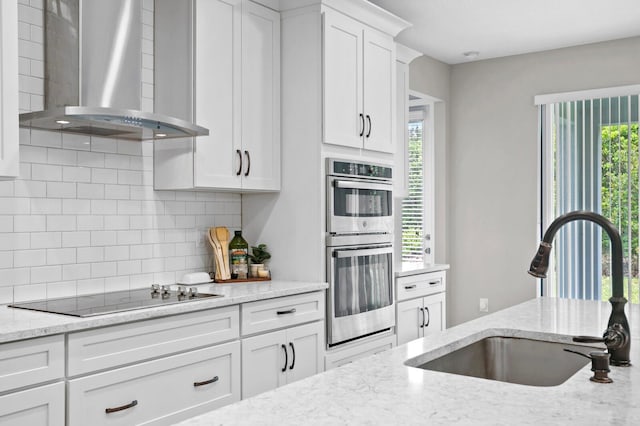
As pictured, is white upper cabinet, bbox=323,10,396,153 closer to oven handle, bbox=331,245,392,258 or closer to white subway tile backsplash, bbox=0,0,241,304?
oven handle, bbox=331,245,392,258

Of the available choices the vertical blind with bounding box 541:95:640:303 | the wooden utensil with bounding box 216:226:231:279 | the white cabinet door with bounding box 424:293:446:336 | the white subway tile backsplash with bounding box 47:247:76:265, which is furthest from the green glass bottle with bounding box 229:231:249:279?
the vertical blind with bounding box 541:95:640:303

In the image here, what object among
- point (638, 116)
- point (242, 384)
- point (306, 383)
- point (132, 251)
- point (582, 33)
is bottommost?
point (242, 384)

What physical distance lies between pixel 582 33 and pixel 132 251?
3.89 m

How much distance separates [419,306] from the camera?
4.43 metres

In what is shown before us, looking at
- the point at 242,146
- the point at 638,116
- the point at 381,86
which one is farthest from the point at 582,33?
the point at 242,146

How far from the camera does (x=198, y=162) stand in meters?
3.11

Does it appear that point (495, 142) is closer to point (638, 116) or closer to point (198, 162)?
point (638, 116)

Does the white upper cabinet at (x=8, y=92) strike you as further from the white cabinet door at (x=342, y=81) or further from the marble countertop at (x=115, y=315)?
the white cabinet door at (x=342, y=81)

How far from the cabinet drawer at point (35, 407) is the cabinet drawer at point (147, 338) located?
0.09 m

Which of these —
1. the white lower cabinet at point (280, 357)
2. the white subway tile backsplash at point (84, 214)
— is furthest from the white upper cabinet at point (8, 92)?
the white lower cabinet at point (280, 357)

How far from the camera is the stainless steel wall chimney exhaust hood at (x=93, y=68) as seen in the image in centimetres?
260

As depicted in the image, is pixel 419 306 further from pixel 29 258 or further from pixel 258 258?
pixel 29 258

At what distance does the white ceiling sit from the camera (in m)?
4.23

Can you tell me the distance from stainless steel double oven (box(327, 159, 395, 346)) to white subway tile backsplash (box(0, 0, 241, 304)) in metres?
0.77
